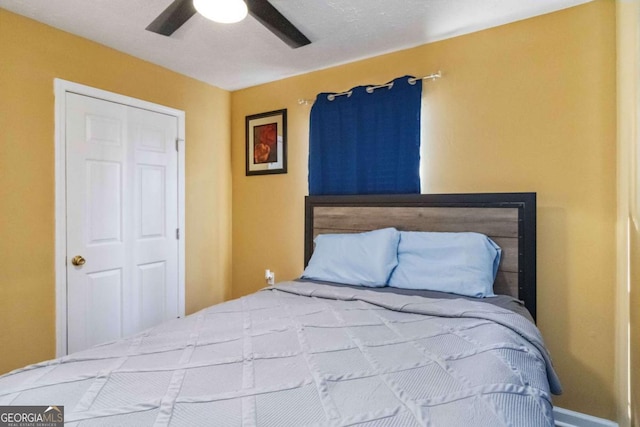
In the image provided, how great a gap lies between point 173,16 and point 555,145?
2171 mm

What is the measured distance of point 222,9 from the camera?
154 cm

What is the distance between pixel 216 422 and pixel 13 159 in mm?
2140

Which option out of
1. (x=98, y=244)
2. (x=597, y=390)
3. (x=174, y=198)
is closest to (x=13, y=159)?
(x=98, y=244)

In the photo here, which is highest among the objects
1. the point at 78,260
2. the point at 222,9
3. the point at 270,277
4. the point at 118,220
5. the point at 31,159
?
the point at 222,9

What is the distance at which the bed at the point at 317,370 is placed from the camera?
2.83 feet

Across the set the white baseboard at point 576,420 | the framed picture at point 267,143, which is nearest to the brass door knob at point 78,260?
the framed picture at point 267,143

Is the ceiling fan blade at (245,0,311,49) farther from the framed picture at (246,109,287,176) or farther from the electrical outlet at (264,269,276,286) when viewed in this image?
the electrical outlet at (264,269,276,286)

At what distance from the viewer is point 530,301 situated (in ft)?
6.60

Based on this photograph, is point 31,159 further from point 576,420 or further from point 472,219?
point 576,420

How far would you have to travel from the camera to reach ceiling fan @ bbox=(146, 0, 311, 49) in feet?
5.18

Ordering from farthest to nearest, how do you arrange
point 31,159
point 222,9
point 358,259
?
point 358,259 → point 31,159 → point 222,9

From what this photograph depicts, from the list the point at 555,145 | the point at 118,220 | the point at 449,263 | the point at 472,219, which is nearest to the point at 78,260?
the point at 118,220

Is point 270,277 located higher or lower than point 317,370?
lower

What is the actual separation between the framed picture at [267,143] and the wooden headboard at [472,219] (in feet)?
2.39
